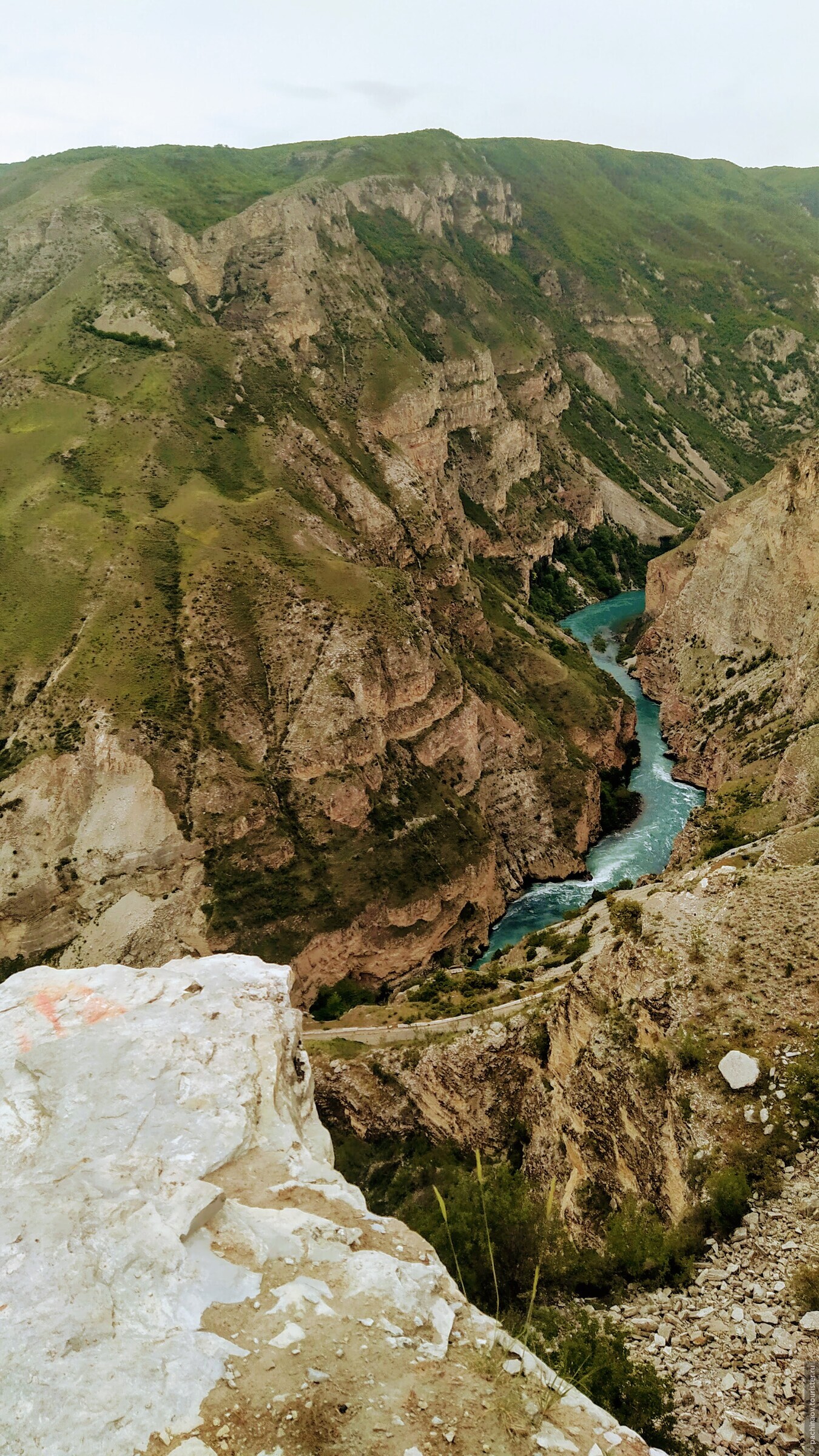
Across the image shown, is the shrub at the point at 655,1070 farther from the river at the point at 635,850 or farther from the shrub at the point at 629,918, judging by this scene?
the river at the point at 635,850

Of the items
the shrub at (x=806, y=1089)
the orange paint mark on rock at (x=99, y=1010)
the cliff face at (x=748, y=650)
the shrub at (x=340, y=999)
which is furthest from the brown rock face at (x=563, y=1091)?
the cliff face at (x=748, y=650)

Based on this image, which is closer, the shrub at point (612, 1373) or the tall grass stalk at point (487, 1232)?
the tall grass stalk at point (487, 1232)

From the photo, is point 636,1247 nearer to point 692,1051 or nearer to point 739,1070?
point 739,1070

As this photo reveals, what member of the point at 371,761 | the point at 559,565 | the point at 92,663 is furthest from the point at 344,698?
the point at 559,565

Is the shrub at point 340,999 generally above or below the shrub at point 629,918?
below

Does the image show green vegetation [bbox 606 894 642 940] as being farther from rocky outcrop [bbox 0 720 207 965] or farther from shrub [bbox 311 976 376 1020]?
rocky outcrop [bbox 0 720 207 965]
